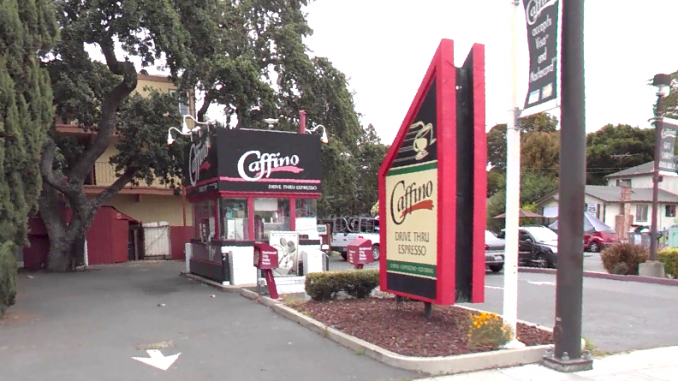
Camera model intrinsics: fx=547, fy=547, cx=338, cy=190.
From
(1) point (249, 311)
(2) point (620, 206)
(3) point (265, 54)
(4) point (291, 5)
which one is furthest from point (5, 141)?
(2) point (620, 206)

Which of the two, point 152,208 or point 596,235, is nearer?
point 152,208

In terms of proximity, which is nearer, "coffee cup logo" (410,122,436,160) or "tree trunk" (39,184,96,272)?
"coffee cup logo" (410,122,436,160)

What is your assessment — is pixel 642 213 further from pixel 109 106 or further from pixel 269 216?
pixel 109 106

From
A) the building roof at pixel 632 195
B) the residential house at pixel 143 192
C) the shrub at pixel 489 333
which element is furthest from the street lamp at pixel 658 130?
the building roof at pixel 632 195

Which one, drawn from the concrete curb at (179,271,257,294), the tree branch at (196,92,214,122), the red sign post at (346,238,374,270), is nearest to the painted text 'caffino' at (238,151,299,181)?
the concrete curb at (179,271,257,294)

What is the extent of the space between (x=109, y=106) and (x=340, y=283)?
41.9 feet

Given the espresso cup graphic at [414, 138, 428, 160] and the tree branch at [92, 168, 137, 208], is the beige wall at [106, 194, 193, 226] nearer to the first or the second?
the tree branch at [92, 168, 137, 208]

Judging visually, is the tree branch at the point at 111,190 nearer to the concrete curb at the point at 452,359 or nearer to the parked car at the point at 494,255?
the parked car at the point at 494,255

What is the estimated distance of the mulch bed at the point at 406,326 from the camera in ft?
21.5

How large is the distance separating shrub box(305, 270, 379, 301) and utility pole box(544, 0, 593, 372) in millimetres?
4326

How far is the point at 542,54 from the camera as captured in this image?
613 centimetres

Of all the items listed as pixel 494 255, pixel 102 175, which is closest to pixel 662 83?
pixel 494 255

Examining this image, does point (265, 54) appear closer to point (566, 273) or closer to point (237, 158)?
point (237, 158)

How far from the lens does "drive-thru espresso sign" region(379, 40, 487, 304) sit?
265 inches
